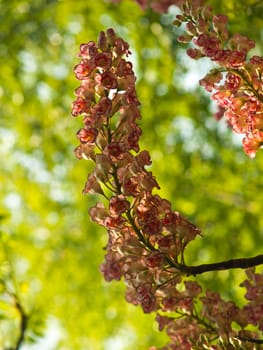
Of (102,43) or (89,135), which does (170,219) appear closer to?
(89,135)

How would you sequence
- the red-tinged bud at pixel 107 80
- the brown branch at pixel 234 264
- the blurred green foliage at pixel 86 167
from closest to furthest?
the brown branch at pixel 234 264 → the red-tinged bud at pixel 107 80 → the blurred green foliage at pixel 86 167

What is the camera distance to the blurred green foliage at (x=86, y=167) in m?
2.97

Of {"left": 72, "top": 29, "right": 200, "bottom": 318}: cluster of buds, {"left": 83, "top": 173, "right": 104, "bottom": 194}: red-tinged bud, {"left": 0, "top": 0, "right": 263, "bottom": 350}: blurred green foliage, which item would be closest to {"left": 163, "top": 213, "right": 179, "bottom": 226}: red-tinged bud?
{"left": 72, "top": 29, "right": 200, "bottom": 318}: cluster of buds

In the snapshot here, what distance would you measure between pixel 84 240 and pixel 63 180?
391 millimetres

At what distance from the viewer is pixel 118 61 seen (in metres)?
0.86

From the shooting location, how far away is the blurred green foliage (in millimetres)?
2975

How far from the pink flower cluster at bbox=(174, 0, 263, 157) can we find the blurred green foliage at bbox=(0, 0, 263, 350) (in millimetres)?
1630

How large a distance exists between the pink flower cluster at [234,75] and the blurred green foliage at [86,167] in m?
1.63

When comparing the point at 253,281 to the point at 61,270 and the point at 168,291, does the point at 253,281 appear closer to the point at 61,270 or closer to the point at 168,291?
the point at 168,291

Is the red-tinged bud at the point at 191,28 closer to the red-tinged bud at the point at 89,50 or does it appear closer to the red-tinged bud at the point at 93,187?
the red-tinged bud at the point at 89,50

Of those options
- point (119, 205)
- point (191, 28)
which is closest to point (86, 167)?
point (191, 28)

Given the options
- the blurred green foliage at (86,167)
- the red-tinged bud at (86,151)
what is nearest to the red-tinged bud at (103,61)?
the red-tinged bud at (86,151)

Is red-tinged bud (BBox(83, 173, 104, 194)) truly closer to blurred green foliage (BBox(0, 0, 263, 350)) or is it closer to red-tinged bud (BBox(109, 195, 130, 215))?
red-tinged bud (BBox(109, 195, 130, 215))

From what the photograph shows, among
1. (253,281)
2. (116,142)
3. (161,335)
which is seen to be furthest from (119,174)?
(161,335)
